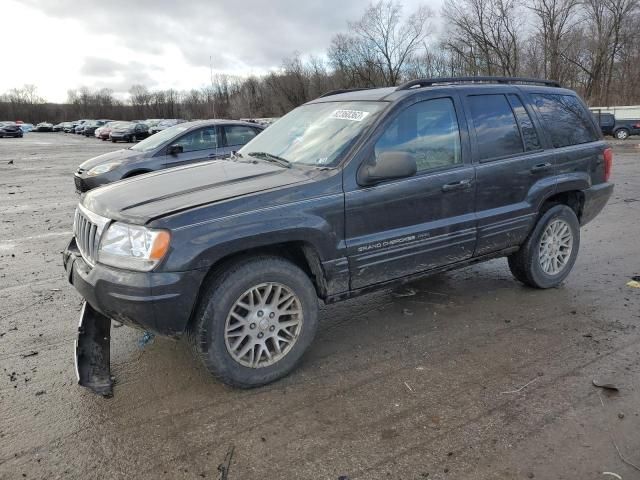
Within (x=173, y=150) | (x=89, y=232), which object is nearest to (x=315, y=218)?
(x=89, y=232)

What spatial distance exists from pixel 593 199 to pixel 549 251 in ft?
2.58

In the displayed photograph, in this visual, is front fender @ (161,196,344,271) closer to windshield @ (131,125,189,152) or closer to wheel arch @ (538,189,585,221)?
wheel arch @ (538,189,585,221)

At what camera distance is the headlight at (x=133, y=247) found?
113 inches

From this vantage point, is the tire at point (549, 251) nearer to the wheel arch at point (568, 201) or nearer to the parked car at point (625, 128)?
the wheel arch at point (568, 201)

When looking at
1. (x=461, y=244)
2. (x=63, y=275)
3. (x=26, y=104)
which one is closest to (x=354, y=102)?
(x=461, y=244)

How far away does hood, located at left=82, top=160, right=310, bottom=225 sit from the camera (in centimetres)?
308

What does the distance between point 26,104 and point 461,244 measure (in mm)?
133756

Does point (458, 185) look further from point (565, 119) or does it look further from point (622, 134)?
point (622, 134)

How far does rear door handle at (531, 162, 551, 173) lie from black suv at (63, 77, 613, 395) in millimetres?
15

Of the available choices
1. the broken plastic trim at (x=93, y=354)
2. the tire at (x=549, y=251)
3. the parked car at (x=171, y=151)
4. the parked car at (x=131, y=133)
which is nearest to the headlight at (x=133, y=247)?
the broken plastic trim at (x=93, y=354)

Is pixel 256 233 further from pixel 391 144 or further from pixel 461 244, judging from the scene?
pixel 461 244

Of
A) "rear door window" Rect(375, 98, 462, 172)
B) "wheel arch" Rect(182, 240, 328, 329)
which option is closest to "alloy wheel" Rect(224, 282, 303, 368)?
"wheel arch" Rect(182, 240, 328, 329)

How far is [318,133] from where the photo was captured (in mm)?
4000

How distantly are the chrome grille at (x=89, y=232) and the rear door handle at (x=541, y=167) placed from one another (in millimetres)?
3635
